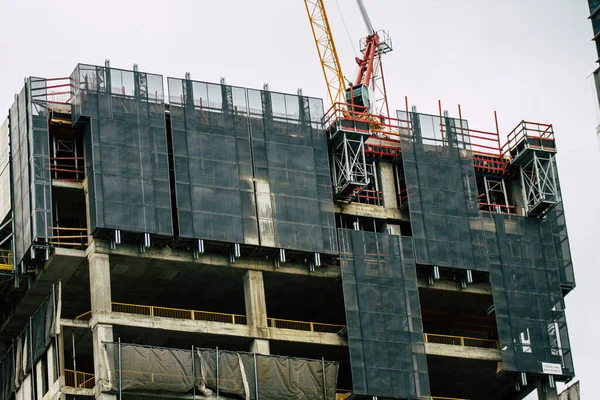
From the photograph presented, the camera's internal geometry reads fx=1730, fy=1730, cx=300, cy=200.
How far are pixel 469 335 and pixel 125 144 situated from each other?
28152 millimetres

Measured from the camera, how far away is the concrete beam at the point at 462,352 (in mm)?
110150

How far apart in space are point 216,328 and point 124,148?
1233 centimetres

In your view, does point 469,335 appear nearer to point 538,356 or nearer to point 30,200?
point 538,356

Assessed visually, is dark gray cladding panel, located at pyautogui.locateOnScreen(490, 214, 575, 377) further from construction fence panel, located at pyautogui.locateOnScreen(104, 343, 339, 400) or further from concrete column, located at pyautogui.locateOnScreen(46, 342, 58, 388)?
concrete column, located at pyautogui.locateOnScreen(46, 342, 58, 388)

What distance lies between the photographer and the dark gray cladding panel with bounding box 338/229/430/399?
106188mm

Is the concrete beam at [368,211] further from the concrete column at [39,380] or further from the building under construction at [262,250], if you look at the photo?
the concrete column at [39,380]

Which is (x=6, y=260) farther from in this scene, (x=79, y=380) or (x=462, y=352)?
(x=462, y=352)

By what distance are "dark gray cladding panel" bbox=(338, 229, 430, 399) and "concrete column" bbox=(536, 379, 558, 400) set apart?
9.21 metres

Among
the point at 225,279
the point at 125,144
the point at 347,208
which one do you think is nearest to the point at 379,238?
the point at 347,208

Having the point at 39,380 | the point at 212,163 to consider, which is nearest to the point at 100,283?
the point at 39,380

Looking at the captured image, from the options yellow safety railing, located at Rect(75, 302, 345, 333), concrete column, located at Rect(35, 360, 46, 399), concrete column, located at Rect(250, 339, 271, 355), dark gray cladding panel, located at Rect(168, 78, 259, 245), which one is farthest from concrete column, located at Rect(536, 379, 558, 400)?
concrete column, located at Rect(35, 360, 46, 399)

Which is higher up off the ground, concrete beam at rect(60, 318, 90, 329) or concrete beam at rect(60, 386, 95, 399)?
concrete beam at rect(60, 318, 90, 329)

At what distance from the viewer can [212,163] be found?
107 metres

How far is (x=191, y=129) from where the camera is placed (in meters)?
108
